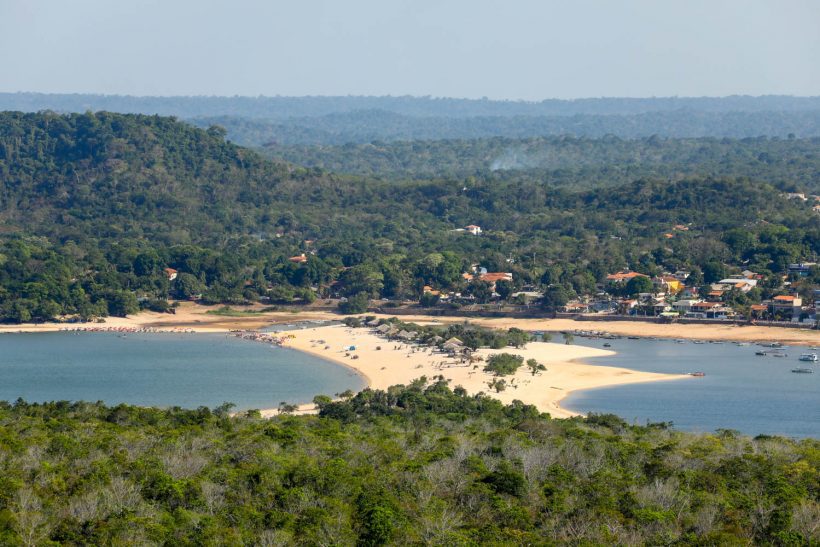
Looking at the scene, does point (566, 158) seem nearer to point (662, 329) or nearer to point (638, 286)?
point (638, 286)

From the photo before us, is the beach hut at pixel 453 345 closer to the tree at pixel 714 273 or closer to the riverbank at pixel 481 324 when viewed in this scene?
the riverbank at pixel 481 324

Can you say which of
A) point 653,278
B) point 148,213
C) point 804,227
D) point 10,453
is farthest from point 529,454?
point 148,213

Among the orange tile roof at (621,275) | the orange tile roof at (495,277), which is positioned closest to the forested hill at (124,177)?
the orange tile roof at (495,277)

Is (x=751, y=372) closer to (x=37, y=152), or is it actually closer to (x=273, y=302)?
(x=273, y=302)

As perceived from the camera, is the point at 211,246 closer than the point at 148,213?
Yes

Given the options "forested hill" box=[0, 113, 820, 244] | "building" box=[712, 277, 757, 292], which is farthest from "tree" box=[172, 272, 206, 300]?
"building" box=[712, 277, 757, 292]
